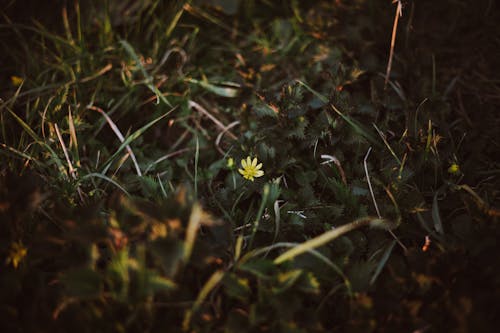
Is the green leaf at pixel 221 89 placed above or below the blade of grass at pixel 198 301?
above

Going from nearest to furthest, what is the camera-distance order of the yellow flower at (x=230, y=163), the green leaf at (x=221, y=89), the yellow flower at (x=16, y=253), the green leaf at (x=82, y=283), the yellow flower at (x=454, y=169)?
the green leaf at (x=82, y=283) → the yellow flower at (x=16, y=253) → the yellow flower at (x=454, y=169) → the yellow flower at (x=230, y=163) → the green leaf at (x=221, y=89)

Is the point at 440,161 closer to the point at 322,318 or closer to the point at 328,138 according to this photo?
the point at 328,138

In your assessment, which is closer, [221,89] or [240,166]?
[240,166]

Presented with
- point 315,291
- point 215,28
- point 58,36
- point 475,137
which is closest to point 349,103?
point 475,137

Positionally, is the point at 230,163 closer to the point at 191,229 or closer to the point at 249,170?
the point at 249,170

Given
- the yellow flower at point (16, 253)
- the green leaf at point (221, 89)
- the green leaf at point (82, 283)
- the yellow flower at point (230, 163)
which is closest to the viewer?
the green leaf at point (82, 283)

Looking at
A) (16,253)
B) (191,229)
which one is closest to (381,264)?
(191,229)

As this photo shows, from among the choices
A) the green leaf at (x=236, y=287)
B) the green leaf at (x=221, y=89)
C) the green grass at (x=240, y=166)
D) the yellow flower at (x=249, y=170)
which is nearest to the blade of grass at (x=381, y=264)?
the green grass at (x=240, y=166)

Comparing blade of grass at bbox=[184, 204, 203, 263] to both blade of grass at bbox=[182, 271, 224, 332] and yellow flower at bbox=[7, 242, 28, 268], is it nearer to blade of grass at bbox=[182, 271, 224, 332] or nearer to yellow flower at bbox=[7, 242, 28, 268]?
blade of grass at bbox=[182, 271, 224, 332]

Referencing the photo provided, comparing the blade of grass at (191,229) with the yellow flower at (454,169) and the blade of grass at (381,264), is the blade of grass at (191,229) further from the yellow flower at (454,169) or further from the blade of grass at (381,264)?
the yellow flower at (454,169)
